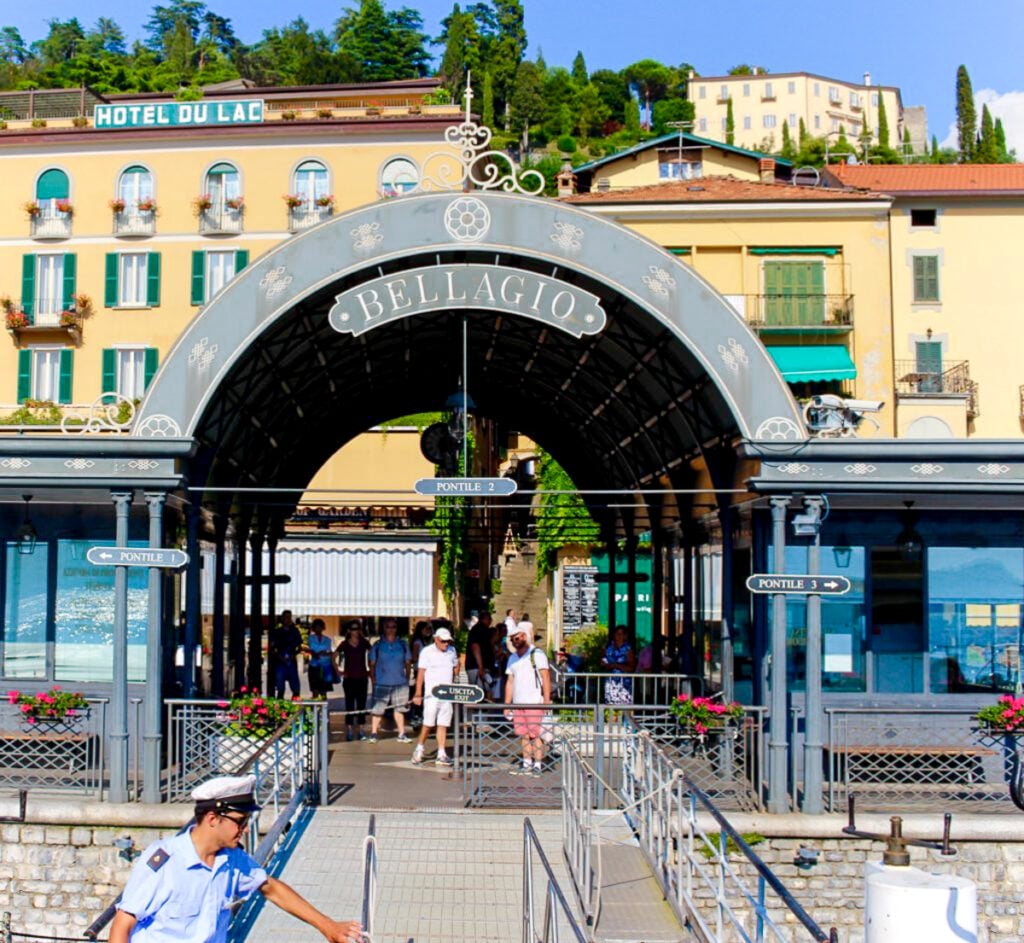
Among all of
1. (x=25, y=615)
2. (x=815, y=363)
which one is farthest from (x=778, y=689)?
(x=815, y=363)

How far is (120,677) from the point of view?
14320mm

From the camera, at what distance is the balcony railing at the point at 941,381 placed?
47.6 meters

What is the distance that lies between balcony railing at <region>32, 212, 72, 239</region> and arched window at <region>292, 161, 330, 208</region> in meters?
7.70

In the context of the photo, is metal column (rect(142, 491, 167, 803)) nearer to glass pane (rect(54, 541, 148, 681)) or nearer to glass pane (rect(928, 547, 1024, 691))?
glass pane (rect(54, 541, 148, 681))

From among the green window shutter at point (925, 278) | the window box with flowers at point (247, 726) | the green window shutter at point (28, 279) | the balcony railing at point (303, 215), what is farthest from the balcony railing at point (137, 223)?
the window box with flowers at point (247, 726)

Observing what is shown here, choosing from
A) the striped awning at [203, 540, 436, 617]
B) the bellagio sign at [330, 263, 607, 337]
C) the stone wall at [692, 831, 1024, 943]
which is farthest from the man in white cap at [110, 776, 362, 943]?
the striped awning at [203, 540, 436, 617]

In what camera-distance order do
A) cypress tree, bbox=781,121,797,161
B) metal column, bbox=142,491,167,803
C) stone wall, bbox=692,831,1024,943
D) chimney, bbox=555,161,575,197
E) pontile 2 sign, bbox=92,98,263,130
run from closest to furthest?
stone wall, bbox=692,831,1024,943 < metal column, bbox=142,491,167,803 < pontile 2 sign, bbox=92,98,263,130 < chimney, bbox=555,161,575,197 < cypress tree, bbox=781,121,797,161

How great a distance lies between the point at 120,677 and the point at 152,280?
116 ft

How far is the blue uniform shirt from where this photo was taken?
6.35 metres

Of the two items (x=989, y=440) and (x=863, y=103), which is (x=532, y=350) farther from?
(x=863, y=103)

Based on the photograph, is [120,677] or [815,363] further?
[815,363]

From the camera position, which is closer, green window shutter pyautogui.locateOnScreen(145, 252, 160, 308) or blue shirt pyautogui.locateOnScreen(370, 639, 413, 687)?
blue shirt pyautogui.locateOnScreen(370, 639, 413, 687)

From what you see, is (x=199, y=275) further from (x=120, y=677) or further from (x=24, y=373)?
(x=120, y=677)

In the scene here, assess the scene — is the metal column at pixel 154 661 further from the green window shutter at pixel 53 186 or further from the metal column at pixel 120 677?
the green window shutter at pixel 53 186
